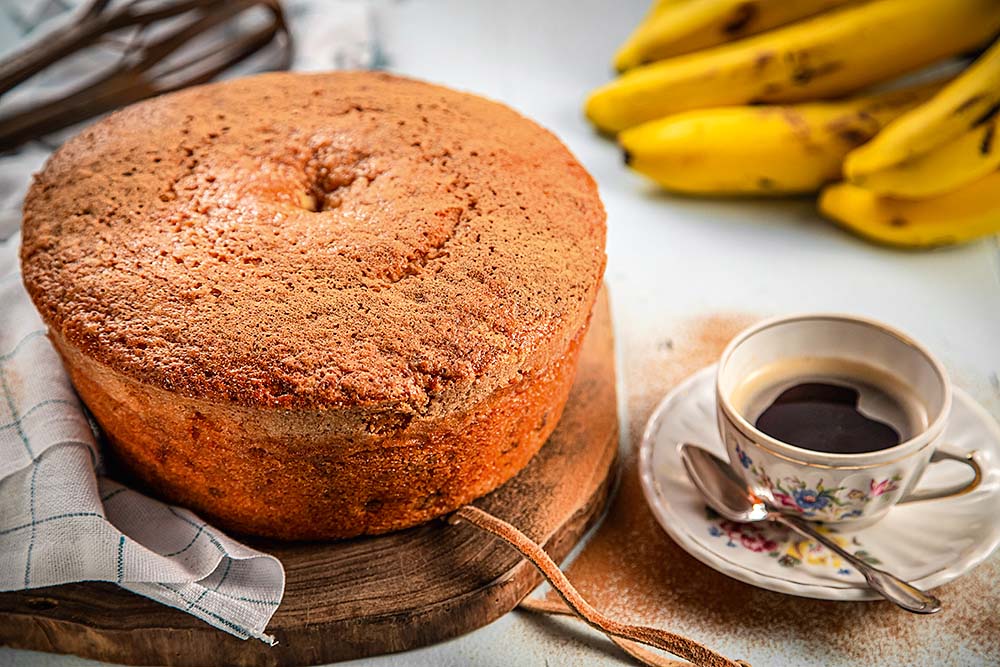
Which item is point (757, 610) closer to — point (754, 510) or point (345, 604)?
point (754, 510)

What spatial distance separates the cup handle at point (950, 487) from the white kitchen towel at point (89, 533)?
0.75 metres

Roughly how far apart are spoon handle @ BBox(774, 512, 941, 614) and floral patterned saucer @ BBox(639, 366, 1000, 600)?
0.06 ft

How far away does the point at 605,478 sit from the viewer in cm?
135

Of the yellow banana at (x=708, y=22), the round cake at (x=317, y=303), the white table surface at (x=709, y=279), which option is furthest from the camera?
the yellow banana at (x=708, y=22)

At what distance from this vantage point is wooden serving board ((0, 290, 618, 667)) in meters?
1.17

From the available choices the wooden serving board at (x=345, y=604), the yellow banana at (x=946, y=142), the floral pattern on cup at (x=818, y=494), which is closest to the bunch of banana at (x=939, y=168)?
the yellow banana at (x=946, y=142)

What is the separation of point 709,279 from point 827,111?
1.31 feet

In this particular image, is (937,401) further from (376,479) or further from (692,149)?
(692,149)

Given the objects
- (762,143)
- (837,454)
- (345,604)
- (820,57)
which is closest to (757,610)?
(837,454)

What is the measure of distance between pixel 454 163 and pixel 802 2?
972 millimetres

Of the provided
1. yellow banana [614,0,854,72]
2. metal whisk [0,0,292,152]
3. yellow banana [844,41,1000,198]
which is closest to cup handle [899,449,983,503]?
yellow banana [844,41,1000,198]

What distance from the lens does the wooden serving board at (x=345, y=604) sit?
1.17 m

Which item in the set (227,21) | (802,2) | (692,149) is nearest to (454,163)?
(692,149)

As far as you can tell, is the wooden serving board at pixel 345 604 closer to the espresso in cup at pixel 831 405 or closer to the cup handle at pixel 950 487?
the espresso in cup at pixel 831 405
